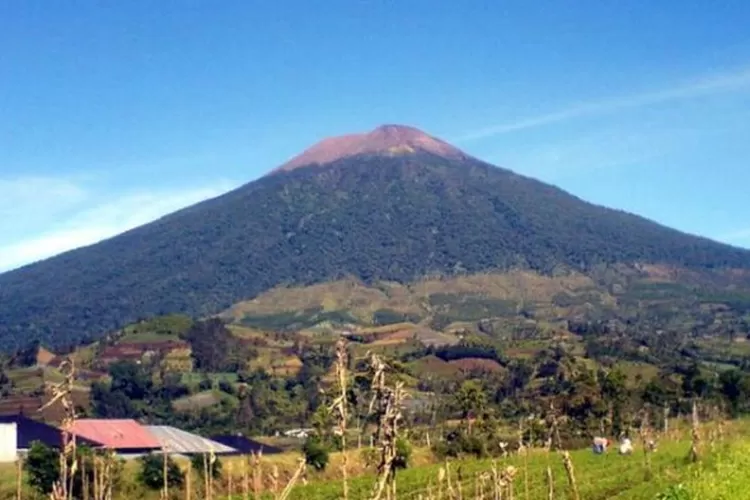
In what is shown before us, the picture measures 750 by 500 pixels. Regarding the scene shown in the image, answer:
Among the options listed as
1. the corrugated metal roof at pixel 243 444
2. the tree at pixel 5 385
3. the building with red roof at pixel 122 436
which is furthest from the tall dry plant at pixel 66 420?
the tree at pixel 5 385

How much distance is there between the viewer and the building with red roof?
46219 millimetres

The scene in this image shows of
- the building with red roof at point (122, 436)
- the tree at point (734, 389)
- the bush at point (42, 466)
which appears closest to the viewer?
the bush at point (42, 466)

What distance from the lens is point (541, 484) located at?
86.6ft

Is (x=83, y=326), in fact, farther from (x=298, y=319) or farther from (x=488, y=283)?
(x=488, y=283)

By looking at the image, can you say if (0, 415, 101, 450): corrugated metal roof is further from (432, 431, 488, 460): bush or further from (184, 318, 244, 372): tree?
(184, 318, 244, 372): tree

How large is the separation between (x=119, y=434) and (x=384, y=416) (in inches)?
1825

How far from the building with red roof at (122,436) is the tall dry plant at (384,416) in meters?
43.7

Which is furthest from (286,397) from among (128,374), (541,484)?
(541,484)

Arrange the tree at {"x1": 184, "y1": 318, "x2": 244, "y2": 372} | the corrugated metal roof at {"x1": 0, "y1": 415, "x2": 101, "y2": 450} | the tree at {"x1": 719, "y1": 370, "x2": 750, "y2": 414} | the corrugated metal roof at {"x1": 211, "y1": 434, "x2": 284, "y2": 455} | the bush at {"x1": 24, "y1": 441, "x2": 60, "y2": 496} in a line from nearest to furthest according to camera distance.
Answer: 1. the bush at {"x1": 24, "y1": 441, "x2": 60, "y2": 496}
2. the corrugated metal roof at {"x1": 0, "y1": 415, "x2": 101, "y2": 450}
3. the corrugated metal roof at {"x1": 211, "y1": 434, "x2": 284, "y2": 455}
4. the tree at {"x1": 719, "y1": 370, "x2": 750, "y2": 414}
5. the tree at {"x1": 184, "y1": 318, "x2": 244, "y2": 372}

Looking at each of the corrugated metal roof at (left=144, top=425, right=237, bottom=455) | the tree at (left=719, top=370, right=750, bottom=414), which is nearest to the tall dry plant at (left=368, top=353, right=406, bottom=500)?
the corrugated metal roof at (left=144, top=425, right=237, bottom=455)

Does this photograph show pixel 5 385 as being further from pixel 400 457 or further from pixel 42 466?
pixel 400 457

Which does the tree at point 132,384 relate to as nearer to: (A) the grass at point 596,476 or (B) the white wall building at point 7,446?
(B) the white wall building at point 7,446

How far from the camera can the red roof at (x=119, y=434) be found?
46312 millimetres

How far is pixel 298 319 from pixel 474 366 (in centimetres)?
6706
